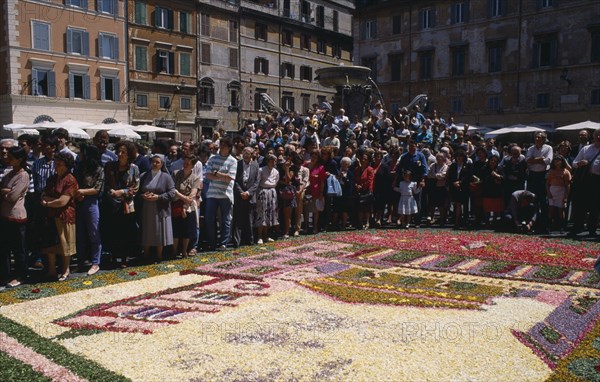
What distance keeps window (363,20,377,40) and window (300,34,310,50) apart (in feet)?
31.3

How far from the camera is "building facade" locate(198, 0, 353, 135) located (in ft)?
157

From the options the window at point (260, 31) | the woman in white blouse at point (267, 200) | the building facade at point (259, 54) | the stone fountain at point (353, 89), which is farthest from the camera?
the window at point (260, 31)

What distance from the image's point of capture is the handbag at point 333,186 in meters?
12.9

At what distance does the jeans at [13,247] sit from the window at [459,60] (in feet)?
131

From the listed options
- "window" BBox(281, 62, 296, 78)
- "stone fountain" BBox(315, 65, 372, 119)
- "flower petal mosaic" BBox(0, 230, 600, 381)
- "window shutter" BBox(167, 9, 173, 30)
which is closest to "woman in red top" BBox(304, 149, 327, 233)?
"flower petal mosaic" BBox(0, 230, 600, 381)

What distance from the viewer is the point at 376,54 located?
47594 mm

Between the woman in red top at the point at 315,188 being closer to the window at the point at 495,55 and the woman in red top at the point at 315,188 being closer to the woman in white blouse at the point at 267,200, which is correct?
the woman in white blouse at the point at 267,200

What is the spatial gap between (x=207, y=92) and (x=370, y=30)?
15895 mm

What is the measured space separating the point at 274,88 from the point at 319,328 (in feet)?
160

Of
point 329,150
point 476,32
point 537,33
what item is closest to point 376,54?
point 476,32

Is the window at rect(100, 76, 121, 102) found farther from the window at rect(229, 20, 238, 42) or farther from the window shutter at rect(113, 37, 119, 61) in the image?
the window at rect(229, 20, 238, 42)

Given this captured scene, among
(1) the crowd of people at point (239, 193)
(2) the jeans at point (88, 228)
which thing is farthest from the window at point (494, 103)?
(2) the jeans at point (88, 228)

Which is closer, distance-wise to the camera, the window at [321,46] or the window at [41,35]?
the window at [41,35]

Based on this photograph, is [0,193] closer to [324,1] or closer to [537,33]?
[537,33]
